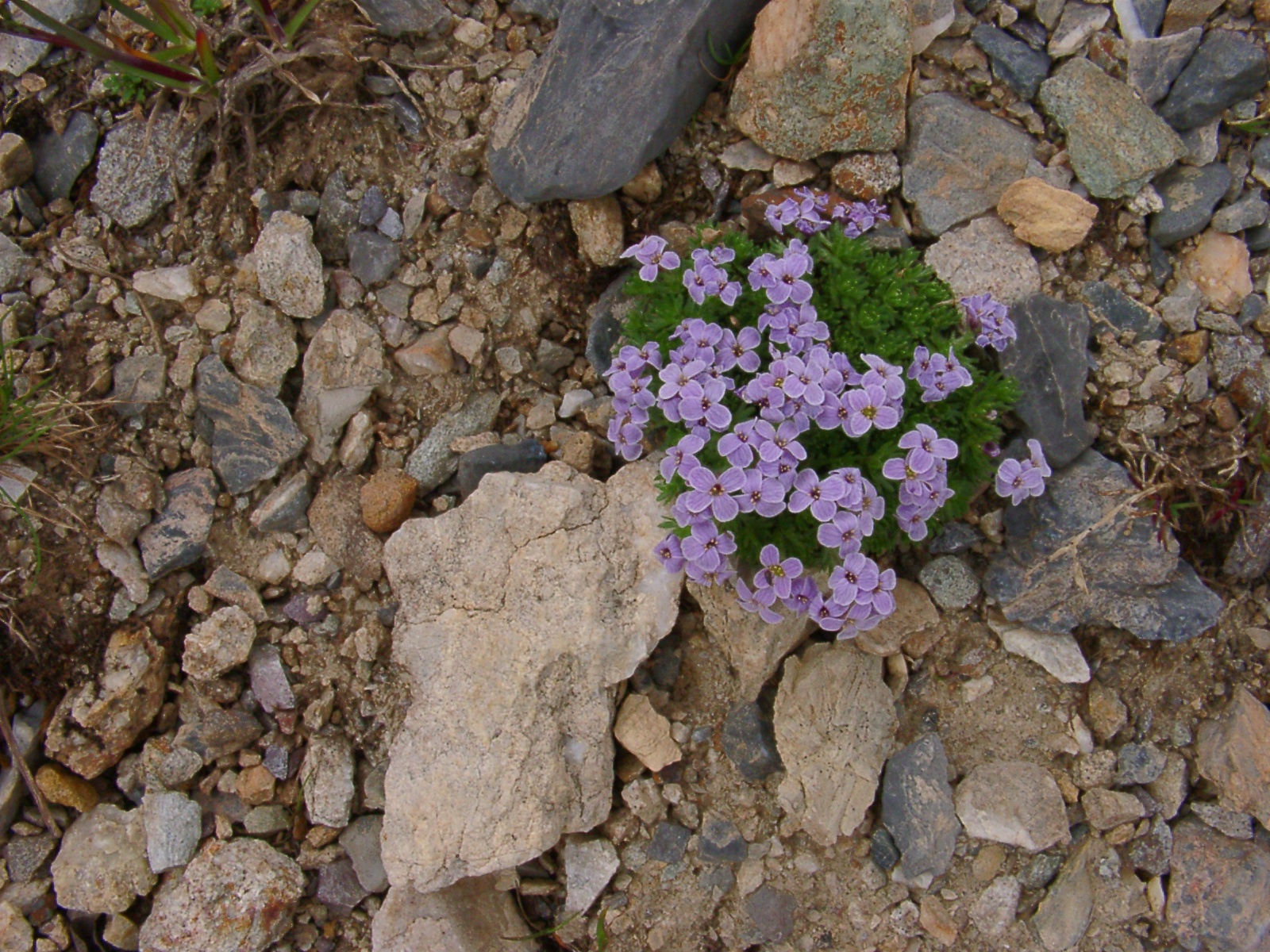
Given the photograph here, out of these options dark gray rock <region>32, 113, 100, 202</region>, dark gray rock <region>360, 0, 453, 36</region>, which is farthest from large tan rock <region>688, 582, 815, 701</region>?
dark gray rock <region>32, 113, 100, 202</region>

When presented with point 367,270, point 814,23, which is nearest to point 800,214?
point 814,23

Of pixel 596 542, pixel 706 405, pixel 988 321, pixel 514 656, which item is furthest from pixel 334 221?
pixel 988 321

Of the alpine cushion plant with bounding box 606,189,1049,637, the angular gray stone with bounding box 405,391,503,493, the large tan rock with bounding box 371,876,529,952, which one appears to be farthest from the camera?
the angular gray stone with bounding box 405,391,503,493

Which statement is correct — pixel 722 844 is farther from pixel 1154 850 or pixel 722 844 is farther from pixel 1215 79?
pixel 1215 79

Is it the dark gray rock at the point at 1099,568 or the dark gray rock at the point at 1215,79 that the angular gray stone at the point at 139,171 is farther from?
A: the dark gray rock at the point at 1215,79

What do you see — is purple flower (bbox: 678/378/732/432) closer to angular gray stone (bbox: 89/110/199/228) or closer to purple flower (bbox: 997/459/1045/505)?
purple flower (bbox: 997/459/1045/505)
